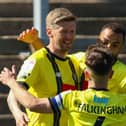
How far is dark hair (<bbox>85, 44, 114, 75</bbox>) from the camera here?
510 centimetres

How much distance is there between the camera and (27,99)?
212 inches

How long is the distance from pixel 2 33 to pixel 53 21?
3541mm

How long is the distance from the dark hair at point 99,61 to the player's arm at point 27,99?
1.37 feet

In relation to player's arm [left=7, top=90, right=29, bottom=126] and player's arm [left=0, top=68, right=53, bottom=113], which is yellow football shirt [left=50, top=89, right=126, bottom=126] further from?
player's arm [left=7, top=90, right=29, bottom=126]

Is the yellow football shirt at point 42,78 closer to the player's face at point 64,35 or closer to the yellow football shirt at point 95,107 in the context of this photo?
the player's face at point 64,35

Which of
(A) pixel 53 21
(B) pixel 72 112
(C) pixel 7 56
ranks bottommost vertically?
(C) pixel 7 56

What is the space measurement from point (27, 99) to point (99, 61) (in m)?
0.60

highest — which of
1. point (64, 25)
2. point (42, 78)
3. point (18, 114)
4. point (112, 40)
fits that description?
point (64, 25)

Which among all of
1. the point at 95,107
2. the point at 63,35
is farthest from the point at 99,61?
the point at 63,35

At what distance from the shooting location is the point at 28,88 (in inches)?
234

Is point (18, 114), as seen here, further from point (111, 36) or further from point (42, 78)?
point (111, 36)

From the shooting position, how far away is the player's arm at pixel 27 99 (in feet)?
17.4

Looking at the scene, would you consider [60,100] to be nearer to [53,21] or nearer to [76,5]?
[53,21]

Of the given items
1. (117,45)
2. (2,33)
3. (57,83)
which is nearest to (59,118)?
(57,83)
